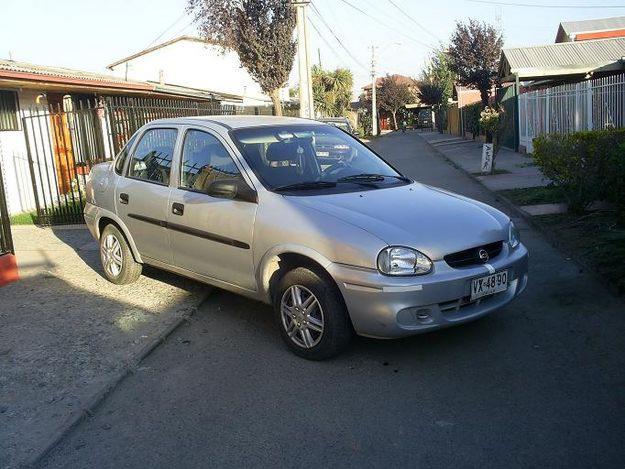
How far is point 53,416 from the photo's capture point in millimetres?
4004

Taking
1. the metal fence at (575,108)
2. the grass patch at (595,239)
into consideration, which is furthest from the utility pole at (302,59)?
the grass patch at (595,239)

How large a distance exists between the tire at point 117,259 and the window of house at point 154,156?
70 cm

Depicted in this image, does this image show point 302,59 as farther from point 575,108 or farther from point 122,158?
point 122,158

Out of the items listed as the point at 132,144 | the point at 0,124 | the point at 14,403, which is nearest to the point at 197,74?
the point at 0,124

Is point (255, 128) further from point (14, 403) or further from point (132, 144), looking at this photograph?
point (14, 403)

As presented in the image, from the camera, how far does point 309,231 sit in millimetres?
4484

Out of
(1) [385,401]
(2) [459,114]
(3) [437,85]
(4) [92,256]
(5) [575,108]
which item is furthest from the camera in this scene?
(3) [437,85]

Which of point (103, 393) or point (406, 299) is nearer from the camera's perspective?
point (406, 299)

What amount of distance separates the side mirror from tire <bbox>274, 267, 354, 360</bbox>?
0.72m

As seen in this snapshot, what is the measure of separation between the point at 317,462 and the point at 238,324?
7.87ft

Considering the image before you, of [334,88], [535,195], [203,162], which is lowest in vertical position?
[535,195]

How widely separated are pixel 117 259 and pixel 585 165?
6232mm

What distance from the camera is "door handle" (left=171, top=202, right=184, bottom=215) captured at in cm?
555

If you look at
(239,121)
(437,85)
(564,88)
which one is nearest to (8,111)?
(239,121)
